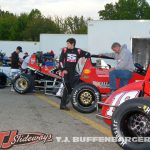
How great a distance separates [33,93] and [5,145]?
351 inches

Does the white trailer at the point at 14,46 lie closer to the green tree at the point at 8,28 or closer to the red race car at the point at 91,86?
the red race car at the point at 91,86

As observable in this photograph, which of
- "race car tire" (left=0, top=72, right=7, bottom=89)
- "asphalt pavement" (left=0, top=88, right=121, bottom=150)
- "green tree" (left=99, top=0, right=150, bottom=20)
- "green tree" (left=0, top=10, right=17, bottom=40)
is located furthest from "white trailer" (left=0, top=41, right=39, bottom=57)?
"green tree" (left=99, top=0, right=150, bottom=20)

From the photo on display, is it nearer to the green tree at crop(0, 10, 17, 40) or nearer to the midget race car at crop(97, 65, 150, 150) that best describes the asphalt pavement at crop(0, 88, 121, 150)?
the midget race car at crop(97, 65, 150, 150)

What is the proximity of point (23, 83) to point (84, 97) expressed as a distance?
5.17 meters

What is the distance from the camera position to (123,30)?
2197cm

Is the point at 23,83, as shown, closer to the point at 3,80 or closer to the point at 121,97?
the point at 3,80

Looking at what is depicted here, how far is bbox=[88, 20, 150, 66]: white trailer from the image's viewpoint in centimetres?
2156

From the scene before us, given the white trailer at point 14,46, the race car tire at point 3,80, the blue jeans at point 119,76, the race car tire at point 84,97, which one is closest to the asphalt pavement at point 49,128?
the race car tire at point 84,97

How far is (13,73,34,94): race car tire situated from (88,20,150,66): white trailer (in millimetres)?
6930

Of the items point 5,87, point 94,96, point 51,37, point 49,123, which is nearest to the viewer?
point 49,123

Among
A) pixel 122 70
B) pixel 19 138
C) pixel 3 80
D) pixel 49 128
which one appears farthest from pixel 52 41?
pixel 19 138

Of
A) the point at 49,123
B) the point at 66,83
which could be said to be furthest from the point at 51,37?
the point at 49,123

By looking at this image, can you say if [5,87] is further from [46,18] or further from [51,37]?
[46,18]

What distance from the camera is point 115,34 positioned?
22.1m
